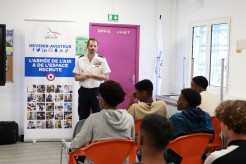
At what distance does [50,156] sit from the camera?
4832mm

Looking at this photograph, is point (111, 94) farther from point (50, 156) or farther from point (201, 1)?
point (201, 1)

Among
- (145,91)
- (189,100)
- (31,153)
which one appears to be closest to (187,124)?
(189,100)

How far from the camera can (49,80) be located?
18.7 ft

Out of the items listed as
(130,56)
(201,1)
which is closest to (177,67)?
(130,56)

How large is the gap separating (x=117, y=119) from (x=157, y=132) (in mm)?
1010

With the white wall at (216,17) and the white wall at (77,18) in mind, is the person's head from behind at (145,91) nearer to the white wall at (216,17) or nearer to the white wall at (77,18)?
the white wall at (216,17)

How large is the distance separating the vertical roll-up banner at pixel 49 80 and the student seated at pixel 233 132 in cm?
421

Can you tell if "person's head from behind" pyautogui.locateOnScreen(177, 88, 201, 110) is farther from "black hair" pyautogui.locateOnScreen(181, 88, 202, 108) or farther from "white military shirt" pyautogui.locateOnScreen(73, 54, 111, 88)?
"white military shirt" pyautogui.locateOnScreen(73, 54, 111, 88)

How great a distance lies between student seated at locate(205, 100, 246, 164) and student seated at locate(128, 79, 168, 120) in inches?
54.1

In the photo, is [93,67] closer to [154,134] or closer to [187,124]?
[187,124]

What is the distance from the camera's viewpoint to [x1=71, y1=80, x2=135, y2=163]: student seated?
8.03 feet

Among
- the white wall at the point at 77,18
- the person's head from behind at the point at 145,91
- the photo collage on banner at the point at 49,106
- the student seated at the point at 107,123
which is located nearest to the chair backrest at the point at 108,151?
the student seated at the point at 107,123

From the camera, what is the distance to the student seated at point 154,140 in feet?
5.03

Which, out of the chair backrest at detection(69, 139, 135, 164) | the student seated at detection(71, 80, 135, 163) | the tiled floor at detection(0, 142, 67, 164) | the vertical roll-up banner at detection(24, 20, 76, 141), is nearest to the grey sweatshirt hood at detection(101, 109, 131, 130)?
the student seated at detection(71, 80, 135, 163)
